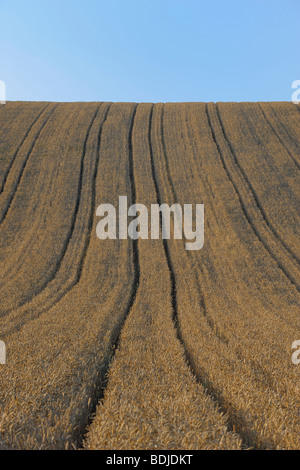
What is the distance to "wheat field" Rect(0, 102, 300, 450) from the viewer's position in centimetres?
373

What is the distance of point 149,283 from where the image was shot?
13641mm

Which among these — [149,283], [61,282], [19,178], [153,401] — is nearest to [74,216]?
[19,178]

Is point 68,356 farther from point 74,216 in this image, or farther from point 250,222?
point 250,222

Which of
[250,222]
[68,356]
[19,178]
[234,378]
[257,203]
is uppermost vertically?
[19,178]

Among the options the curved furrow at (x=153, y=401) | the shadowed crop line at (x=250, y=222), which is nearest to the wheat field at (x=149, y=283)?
the curved furrow at (x=153, y=401)

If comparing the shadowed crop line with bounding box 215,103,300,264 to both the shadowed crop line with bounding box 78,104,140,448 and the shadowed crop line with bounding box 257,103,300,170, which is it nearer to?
the shadowed crop line with bounding box 257,103,300,170

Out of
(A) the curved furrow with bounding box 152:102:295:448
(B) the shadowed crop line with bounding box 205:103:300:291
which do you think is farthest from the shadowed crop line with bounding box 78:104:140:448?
(B) the shadowed crop line with bounding box 205:103:300:291

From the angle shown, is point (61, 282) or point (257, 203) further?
point (257, 203)

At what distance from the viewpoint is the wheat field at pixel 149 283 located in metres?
3.73

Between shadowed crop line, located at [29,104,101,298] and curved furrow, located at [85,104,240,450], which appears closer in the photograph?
curved furrow, located at [85,104,240,450]

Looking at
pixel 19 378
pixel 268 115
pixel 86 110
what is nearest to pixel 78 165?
pixel 86 110

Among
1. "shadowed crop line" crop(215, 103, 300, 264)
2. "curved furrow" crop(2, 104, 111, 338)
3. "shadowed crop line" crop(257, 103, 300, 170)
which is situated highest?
"shadowed crop line" crop(257, 103, 300, 170)

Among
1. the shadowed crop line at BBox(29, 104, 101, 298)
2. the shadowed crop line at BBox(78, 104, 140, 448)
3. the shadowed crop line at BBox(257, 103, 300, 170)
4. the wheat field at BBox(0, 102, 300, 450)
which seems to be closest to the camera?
the wheat field at BBox(0, 102, 300, 450)

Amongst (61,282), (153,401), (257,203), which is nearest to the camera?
(153,401)
